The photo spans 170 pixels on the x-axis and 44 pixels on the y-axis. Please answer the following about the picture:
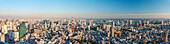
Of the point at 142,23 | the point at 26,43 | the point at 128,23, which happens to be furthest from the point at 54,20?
the point at 26,43

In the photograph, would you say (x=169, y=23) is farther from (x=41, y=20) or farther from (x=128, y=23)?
(x=41, y=20)

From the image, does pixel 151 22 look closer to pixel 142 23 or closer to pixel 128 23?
pixel 142 23

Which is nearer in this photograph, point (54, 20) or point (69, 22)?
point (69, 22)

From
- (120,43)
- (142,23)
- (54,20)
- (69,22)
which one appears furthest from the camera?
(54,20)

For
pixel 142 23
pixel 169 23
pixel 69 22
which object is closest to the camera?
pixel 169 23

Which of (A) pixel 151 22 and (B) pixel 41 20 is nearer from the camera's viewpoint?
(A) pixel 151 22

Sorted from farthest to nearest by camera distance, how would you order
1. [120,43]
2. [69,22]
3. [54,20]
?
1. [54,20]
2. [69,22]
3. [120,43]

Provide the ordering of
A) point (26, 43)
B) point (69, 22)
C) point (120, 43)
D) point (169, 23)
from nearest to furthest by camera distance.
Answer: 1. point (26, 43)
2. point (120, 43)
3. point (169, 23)
4. point (69, 22)

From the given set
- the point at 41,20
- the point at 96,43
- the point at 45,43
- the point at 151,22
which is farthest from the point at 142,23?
the point at 41,20
